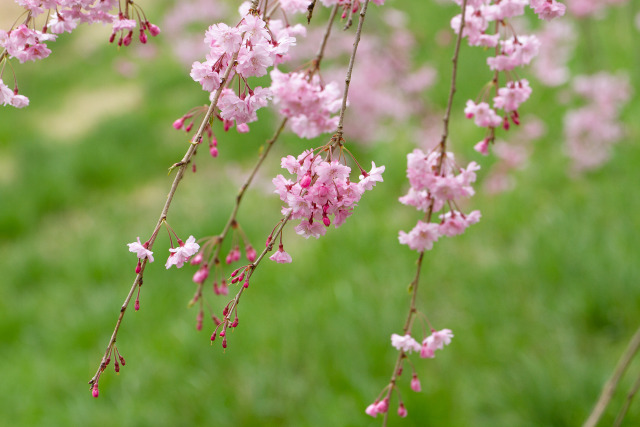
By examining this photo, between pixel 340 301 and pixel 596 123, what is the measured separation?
7.10ft

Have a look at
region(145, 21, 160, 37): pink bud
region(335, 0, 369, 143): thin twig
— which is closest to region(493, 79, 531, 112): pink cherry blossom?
region(335, 0, 369, 143): thin twig

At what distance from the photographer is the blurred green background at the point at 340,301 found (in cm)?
251

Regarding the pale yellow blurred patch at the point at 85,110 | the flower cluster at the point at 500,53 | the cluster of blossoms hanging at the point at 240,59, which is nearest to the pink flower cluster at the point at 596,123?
the flower cluster at the point at 500,53

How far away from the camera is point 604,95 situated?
13.5 ft

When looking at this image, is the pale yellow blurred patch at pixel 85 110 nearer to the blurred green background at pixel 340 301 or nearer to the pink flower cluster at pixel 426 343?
the blurred green background at pixel 340 301

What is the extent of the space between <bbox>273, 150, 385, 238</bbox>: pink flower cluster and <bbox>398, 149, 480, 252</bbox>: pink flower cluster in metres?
0.20

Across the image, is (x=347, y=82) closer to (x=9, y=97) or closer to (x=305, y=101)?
(x=305, y=101)

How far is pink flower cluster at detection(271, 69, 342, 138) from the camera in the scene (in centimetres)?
120

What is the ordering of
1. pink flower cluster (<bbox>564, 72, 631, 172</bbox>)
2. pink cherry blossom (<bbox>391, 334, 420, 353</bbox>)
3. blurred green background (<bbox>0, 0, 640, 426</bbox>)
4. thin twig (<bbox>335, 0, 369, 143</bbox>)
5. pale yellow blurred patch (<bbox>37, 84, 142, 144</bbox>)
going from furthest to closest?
1. pale yellow blurred patch (<bbox>37, 84, 142, 144</bbox>)
2. pink flower cluster (<bbox>564, 72, 631, 172</bbox>)
3. blurred green background (<bbox>0, 0, 640, 426</bbox>)
4. pink cherry blossom (<bbox>391, 334, 420, 353</bbox>)
5. thin twig (<bbox>335, 0, 369, 143</bbox>)

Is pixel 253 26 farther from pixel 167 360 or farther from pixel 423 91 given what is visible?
pixel 423 91

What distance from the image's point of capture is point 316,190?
37.5 inches

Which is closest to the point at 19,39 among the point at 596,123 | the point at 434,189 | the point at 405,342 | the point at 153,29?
the point at 153,29

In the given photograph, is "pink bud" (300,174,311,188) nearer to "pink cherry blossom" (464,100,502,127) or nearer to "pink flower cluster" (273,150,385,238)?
"pink flower cluster" (273,150,385,238)

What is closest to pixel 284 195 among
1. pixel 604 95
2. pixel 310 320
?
pixel 310 320
